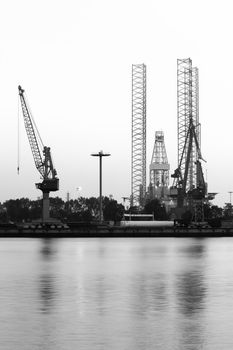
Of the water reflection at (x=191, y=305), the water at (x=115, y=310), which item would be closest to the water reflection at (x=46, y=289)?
the water at (x=115, y=310)

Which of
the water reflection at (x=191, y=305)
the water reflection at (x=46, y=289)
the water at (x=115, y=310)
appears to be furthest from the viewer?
the water reflection at (x=46, y=289)

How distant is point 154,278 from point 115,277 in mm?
3301

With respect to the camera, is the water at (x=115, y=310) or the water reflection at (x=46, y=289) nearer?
the water at (x=115, y=310)

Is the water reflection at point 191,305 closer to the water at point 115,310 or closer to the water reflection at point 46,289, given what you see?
the water at point 115,310

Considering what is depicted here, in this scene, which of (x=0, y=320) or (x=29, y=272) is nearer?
(x=0, y=320)

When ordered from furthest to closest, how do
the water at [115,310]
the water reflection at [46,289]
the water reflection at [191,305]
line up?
the water reflection at [46,289] < the water reflection at [191,305] < the water at [115,310]

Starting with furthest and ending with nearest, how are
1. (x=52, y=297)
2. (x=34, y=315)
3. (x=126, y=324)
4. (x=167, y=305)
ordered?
(x=52, y=297) → (x=167, y=305) → (x=34, y=315) → (x=126, y=324)

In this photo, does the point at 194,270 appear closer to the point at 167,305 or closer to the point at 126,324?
the point at 167,305

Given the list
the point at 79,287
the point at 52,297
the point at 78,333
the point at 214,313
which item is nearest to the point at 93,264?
the point at 79,287

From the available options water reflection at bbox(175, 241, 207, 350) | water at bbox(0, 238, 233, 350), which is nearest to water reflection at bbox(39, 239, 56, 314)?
water at bbox(0, 238, 233, 350)

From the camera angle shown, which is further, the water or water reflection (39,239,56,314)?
water reflection (39,239,56,314)

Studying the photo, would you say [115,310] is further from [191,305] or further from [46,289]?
[46,289]

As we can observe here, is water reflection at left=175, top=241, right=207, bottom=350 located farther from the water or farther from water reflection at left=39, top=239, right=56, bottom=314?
water reflection at left=39, top=239, right=56, bottom=314

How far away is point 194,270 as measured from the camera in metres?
80.4
